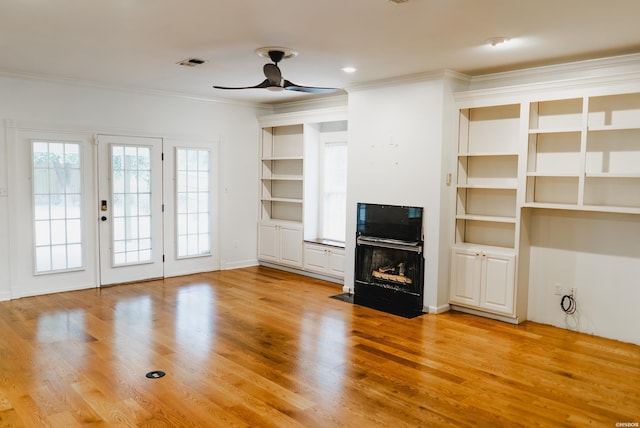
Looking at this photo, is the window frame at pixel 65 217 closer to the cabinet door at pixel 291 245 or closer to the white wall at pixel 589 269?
the cabinet door at pixel 291 245

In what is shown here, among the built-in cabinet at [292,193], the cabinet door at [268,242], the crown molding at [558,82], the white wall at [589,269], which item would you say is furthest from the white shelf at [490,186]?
the cabinet door at [268,242]

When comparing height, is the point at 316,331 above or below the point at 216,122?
below

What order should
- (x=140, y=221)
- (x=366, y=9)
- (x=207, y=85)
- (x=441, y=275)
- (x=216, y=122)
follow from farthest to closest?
(x=216, y=122) < (x=140, y=221) < (x=207, y=85) < (x=441, y=275) < (x=366, y=9)

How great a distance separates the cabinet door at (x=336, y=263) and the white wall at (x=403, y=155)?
23.7 inches

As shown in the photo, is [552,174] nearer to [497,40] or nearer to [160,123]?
[497,40]

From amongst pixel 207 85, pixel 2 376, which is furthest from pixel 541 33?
pixel 2 376

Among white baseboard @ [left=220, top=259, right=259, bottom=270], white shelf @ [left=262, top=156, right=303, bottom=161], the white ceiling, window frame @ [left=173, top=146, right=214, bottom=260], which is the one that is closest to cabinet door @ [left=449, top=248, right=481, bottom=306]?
the white ceiling

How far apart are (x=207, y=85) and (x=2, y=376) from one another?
158 inches

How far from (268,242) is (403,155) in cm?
311

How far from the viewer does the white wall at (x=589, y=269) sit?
4.53 m

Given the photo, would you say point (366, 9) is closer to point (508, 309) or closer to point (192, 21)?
point (192, 21)

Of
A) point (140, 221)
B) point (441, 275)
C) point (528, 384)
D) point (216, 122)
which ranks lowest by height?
point (528, 384)

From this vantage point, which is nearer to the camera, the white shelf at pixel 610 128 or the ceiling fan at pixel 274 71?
the white shelf at pixel 610 128

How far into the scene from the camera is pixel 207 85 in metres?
6.34
